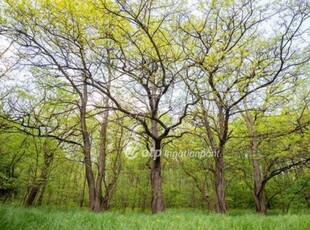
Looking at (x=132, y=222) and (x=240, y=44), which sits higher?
(x=240, y=44)

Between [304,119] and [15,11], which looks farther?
[304,119]

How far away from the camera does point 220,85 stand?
300 inches

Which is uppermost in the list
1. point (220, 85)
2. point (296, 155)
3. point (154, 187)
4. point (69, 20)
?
point (69, 20)

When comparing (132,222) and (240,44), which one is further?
(240,44)

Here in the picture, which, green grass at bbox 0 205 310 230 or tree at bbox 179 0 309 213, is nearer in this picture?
green grass at bbox 0 205 310 230

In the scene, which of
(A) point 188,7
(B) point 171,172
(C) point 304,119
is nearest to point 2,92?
(A) point 188,7

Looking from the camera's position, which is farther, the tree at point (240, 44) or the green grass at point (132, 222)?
the tree at point (240, 44)

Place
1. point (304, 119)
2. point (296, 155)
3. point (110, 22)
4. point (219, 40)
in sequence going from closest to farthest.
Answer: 1. point (110, 22)
2. point (219, 40)
3. point (304, 119)
4. point (296, 155)

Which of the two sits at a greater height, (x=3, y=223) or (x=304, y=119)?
(x=304, y=119)

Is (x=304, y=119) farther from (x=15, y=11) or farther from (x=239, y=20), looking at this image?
(x=15, y=11)

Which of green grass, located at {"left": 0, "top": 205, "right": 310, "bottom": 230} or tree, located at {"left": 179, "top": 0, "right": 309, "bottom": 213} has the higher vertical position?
tree, located at {"left": 179, "top": 0, "right": 309, "bottom": 213}

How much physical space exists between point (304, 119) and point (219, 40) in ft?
15.0

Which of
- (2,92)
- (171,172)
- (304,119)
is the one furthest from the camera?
(171,172)

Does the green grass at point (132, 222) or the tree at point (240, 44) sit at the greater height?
the tree at point (240, 44)
